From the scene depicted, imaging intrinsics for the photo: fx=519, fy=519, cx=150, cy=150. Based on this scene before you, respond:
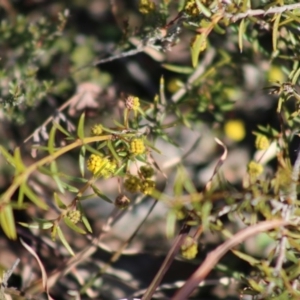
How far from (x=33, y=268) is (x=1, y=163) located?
65cm

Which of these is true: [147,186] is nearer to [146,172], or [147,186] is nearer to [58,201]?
[146,172]

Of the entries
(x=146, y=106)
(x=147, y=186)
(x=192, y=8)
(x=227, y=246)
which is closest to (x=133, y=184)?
(x=147, y=186)

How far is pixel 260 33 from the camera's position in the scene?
1818 millimetres

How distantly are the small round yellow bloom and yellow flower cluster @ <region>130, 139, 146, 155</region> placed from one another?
1.09 metres

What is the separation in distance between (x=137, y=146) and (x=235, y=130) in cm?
111

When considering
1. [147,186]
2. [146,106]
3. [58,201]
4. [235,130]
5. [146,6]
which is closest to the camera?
[58,201]

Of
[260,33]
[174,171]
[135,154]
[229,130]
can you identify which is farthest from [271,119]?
[135,154]

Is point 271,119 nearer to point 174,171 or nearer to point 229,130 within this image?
point 229,130

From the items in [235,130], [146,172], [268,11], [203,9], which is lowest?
[235,130]

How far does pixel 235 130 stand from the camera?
238 cm

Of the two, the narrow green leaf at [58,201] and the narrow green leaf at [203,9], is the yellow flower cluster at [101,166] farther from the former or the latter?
the narrow green leaf at [203,9]

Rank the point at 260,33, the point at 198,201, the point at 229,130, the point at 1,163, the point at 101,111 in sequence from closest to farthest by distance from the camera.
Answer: the point at 198,201 → the point at 260,33 → the point at 101,111 → the point at 229,130 → the point at 1,163

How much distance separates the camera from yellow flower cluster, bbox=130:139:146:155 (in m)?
1.36

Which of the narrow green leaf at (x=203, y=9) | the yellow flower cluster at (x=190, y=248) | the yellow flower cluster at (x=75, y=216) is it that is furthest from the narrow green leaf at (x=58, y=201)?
the narrow green leaf at (x=203, y=9)
